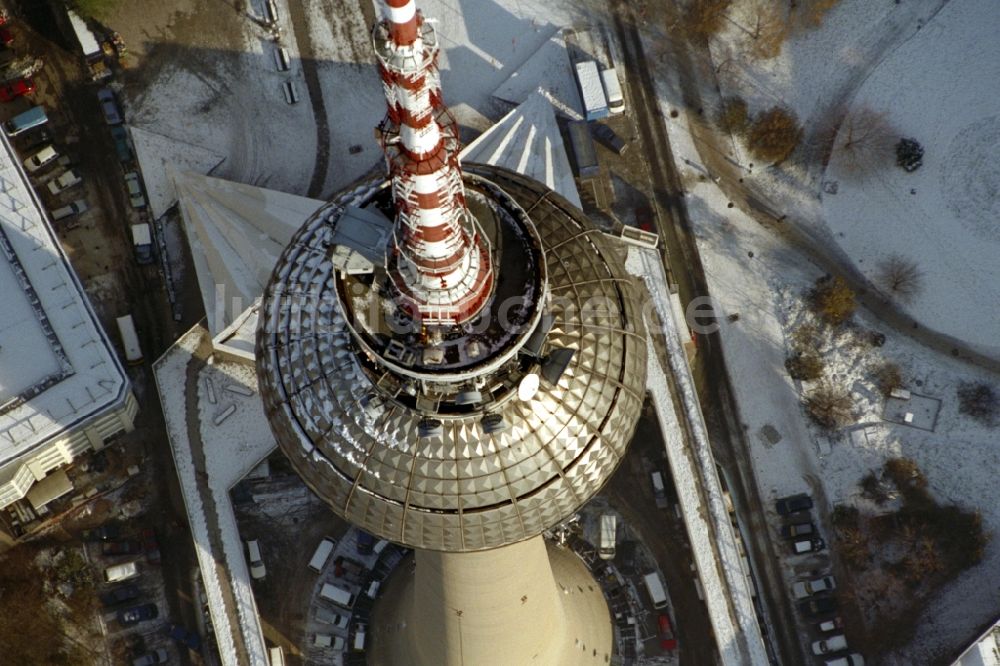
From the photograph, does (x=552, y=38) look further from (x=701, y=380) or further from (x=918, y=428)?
(x=918, y=428)

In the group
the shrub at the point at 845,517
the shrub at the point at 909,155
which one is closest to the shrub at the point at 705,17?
the shrub at the point at 909,155

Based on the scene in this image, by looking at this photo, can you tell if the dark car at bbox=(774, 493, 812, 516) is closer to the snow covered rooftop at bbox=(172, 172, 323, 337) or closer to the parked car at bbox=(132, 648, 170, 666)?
the snow covered rooftop at bbox=(172, 172, 323, 337)

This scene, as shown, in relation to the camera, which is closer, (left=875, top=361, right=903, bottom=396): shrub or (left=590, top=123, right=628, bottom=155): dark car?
(left=875, top=361, right=903, bottom=396): shrub

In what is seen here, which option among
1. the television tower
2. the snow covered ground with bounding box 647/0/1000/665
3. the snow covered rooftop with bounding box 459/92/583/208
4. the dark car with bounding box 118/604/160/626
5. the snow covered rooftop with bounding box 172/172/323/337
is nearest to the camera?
the television tower

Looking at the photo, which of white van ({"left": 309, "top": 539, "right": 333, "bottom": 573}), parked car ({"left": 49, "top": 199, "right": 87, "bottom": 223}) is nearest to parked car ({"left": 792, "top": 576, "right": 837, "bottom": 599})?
white van ({"left": 309, "top": 539, "right": 333, "bottom": 573})

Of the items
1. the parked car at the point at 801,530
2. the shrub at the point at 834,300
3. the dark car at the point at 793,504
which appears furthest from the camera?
the shrub at the point at 834,300

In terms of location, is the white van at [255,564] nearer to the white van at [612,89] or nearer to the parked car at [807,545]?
the parked car at [807,545]
